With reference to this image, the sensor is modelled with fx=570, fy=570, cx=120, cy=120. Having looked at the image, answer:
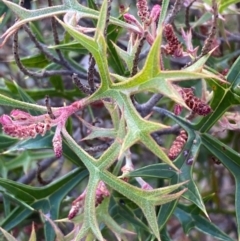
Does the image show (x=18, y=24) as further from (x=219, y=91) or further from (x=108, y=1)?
(x=219, y=91)

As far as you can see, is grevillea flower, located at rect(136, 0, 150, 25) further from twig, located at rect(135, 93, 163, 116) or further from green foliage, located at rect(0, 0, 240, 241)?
twig, located at rect(135, 93, 163, 116)

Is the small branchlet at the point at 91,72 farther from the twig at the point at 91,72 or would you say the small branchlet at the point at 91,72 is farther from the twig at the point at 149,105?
the twig at the point at 149,105

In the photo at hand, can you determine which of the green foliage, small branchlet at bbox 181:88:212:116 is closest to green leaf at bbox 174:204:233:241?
the green foliage

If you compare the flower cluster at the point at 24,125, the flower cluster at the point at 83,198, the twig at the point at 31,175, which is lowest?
the twig at the point at 31,175

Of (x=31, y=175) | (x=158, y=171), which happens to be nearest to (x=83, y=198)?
(x=158, y=171)

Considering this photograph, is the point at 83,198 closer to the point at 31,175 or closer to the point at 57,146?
the point at 57,146

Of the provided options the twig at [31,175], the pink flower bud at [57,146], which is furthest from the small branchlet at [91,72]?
the twig at [31,175]

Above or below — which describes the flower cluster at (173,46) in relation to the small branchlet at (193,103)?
above

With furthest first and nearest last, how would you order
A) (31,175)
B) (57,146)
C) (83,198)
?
1. (31,175)
2. (83,198)
3. (57,146)

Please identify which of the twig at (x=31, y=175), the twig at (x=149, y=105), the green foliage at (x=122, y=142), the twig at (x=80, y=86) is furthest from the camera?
the twig at (x=31, y=175)

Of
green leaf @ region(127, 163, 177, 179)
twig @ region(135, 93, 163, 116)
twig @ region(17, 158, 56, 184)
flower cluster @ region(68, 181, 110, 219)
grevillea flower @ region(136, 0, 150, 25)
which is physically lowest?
twig @ region(17, 158, 56, 184)
